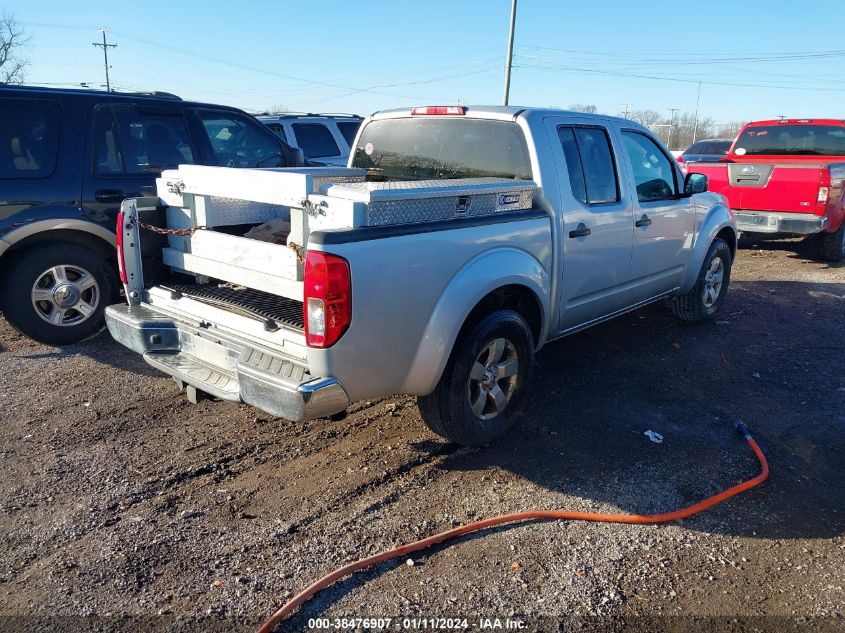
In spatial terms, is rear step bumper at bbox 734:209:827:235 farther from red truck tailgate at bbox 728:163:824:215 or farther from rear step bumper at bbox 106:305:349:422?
rear step bumper at bbox 106:305:349:422

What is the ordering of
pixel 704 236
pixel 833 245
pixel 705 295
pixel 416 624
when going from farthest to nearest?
1. pixel 833 245
2. pixel 705 295
3. pixel 704 236
4. pixel 416 624

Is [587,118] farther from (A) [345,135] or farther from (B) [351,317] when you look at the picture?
(A) [345,135]

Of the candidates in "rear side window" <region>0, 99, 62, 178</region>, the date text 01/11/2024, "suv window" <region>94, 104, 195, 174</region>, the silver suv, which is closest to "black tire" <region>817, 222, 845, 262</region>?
the silver suv

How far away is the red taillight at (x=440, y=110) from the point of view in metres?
4.77

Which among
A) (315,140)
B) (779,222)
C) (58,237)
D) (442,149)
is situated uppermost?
(442,149)

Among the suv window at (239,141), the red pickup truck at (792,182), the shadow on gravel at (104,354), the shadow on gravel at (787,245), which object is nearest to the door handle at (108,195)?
the suv window at (239,141)

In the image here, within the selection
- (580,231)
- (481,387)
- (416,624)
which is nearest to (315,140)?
(580,231)

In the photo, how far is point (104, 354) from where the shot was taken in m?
5.69

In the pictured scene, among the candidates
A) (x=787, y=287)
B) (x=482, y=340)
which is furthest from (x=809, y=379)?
(x=787, y=287)

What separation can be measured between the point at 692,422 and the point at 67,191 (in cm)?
527

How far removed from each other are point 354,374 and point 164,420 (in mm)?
1860

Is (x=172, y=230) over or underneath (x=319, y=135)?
underneath

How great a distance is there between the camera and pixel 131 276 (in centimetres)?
426

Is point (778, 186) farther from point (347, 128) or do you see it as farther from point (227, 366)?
point (227, 366)
